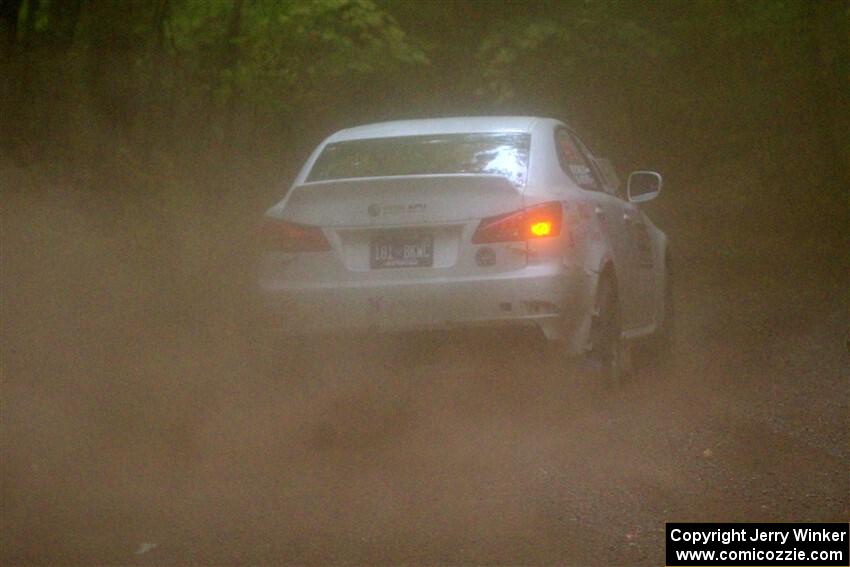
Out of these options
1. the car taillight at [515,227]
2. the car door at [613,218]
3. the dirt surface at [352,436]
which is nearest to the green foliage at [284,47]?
the dirt surface at [352,436]

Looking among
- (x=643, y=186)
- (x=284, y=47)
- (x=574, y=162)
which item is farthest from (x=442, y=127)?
(x=284, y=47)

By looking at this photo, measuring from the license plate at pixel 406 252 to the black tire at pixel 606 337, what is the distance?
100 centimetres

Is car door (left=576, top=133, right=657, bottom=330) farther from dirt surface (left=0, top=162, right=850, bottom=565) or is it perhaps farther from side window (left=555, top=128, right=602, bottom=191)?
dirt surface (left=0, top=162, right=850, bottom=565)

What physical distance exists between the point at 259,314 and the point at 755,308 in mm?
6892

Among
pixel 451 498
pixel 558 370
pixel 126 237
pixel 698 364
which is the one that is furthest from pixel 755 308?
pixel 451 498

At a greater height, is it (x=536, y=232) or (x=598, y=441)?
(x=536, y=232)

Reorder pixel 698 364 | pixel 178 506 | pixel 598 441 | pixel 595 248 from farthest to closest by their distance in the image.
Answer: pixel 698 364 < pixel 595 248 < pixel 598 441 < pixel 178 506

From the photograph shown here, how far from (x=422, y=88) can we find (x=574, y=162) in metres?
13.5

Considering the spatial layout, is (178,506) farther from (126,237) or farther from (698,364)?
(126,237)

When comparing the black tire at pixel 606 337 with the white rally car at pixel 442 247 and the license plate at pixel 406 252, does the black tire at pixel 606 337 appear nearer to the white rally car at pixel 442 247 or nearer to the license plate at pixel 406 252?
the white rally car at pixel 442 247

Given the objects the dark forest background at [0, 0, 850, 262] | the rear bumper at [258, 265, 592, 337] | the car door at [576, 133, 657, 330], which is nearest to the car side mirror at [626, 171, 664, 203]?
the car door at [576, 133, 657, 330]

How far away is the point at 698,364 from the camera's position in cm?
1138

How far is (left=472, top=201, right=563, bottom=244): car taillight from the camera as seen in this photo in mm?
8539

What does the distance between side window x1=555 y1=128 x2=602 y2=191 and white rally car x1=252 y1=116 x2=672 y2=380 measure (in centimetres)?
20
